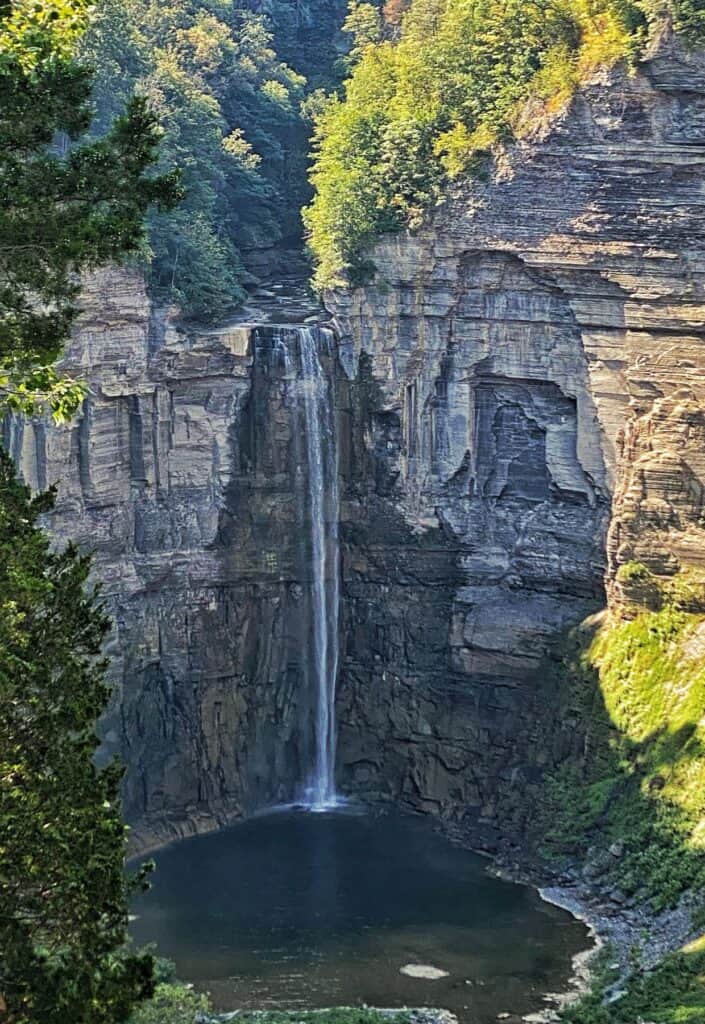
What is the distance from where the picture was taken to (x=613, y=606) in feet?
174

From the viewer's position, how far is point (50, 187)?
23078 mm

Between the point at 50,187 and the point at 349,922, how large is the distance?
27.1 meters

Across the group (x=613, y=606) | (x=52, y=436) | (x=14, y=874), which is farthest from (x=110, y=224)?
(x=613, y=606)

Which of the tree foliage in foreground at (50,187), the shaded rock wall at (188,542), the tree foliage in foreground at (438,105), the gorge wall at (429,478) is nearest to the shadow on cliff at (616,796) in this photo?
the gorge wall at (429,478)

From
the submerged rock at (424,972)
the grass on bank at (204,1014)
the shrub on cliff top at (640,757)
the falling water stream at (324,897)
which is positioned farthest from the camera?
the shrub on cliff top at (640,757)

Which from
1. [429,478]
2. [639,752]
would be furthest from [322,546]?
[639,752]

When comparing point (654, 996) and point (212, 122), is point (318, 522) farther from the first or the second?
point (654, 996)

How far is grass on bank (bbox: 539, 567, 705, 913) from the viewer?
48.2 metres

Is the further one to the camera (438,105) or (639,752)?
(438,105)

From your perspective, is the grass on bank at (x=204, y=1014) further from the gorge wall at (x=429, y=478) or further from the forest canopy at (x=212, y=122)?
the forest canopy at (x=212, y=122)

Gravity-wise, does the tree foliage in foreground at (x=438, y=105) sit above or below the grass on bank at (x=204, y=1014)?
above

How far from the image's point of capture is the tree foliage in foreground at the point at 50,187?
22.3 meters

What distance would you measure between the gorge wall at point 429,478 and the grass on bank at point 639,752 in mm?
996

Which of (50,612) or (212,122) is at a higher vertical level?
(212,122)
